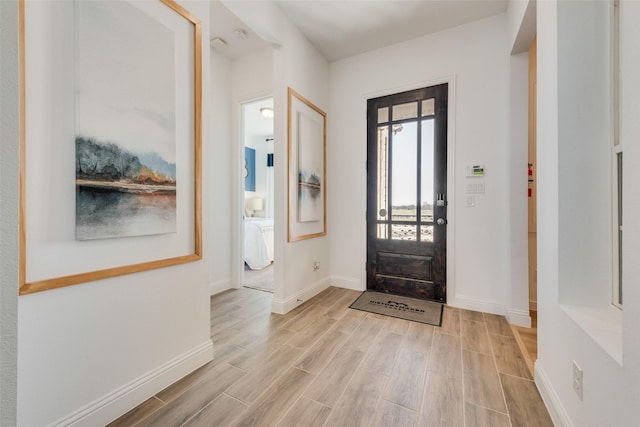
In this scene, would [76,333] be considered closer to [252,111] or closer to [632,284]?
[632,284]

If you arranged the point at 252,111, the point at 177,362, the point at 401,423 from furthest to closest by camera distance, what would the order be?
1. the point at 252,111
2. the point at 177,362
3. the point at 401,423

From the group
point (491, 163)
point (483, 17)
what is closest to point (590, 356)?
point (491, 163)

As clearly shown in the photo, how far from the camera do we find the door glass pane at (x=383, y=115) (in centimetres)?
304

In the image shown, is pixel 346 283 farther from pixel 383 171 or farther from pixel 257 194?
pixel 257 194

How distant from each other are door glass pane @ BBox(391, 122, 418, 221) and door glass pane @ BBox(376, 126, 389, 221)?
0.07 m

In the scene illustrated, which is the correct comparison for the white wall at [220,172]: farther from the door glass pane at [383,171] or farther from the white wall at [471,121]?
the door glass pane at [383,171]

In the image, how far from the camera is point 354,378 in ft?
5.22

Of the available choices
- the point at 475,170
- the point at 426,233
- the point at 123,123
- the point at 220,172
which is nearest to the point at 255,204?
the point at 220,172

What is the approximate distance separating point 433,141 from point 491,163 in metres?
0.60

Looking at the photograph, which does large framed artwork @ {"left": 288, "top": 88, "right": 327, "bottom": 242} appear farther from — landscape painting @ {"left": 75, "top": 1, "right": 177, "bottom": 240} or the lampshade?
the lampshade

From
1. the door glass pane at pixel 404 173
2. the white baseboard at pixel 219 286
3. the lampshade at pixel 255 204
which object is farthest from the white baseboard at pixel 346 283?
the lampshade at pixel 255 204

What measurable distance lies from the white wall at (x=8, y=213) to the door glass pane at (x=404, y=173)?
115 inches

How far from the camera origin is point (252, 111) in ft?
16.7

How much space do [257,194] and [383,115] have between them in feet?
16.0
